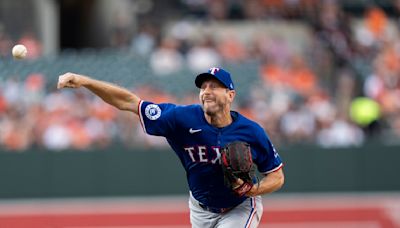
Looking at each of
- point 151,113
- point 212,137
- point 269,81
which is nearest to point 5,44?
point 269,81

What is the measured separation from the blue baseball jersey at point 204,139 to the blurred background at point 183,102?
6.41 meters

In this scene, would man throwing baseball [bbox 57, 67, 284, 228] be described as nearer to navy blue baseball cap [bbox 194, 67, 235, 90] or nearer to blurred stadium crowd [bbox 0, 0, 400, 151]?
navy blue baseball cap [bbox 194, 67, 235, 90]

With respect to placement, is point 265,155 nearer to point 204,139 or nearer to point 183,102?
point 204,139

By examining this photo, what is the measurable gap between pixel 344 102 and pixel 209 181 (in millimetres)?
9448

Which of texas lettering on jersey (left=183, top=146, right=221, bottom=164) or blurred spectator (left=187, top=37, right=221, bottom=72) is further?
blurred spectator (left=187, top=37, right=221, bottom=72)

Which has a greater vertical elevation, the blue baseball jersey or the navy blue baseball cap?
the navy blue baseball cap

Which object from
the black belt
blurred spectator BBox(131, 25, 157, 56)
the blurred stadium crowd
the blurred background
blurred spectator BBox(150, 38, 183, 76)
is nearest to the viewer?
the black belt

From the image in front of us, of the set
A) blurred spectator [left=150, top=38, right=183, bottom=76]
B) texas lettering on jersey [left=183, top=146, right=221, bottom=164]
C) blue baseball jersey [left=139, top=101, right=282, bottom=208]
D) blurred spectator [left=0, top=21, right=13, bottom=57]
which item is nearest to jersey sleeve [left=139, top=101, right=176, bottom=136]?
blue baseball jersey [left=139, top=101, right=282, bottom=208]

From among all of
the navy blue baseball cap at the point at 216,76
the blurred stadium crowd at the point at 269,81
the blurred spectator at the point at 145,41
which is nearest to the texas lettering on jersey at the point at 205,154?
the navy blue baseball cap at the point at 216,76

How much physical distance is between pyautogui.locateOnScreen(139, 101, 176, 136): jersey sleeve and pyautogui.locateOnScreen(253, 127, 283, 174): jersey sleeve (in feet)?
2.11

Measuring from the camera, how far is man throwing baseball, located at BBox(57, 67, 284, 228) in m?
6.46

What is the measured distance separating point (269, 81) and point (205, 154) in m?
8.55

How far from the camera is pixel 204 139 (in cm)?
662

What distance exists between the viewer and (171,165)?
1427 centimetres
